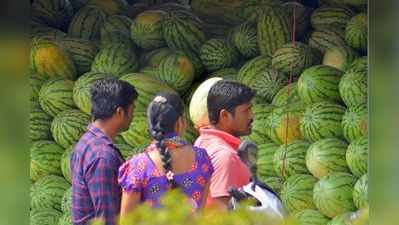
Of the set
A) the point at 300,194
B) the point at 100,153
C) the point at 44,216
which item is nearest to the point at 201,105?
the point at 100,153

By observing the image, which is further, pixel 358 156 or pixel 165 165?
pixel 165 165

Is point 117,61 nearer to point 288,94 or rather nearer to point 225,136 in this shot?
point 225,136

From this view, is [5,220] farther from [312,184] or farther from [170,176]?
[312,184]

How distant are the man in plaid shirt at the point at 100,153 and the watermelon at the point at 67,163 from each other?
0.03 m

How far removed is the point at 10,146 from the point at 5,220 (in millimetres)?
419

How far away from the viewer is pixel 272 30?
6.88 m

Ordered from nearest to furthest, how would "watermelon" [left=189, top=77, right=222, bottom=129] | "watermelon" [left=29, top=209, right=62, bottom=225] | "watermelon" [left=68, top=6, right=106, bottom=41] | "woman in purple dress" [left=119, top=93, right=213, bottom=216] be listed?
"woman in purple dress" [left=119, top=93, right=213, bottom=216] < "watermelon" [left=189, top=77, right=222, bottom=129] < "watermelon" [left=68, top=6, right=106, bottom=41] < "watermelon" [left=29, top=209, right=62, bottom=225]

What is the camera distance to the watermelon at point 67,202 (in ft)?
23.3

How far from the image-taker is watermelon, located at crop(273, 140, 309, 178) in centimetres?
687

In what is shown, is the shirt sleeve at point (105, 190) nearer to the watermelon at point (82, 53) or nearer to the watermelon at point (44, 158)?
the watermelon at point (44, 158)

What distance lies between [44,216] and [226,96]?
4.18 ft

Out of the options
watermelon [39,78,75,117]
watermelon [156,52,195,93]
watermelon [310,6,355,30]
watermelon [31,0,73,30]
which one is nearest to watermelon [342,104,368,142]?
watermelon [310,6,355,30]

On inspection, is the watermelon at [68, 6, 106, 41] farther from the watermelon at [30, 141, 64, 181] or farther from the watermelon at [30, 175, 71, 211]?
the watermelon at [30, 175, 71, 211]

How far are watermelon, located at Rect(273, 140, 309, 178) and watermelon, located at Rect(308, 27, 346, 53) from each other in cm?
54
